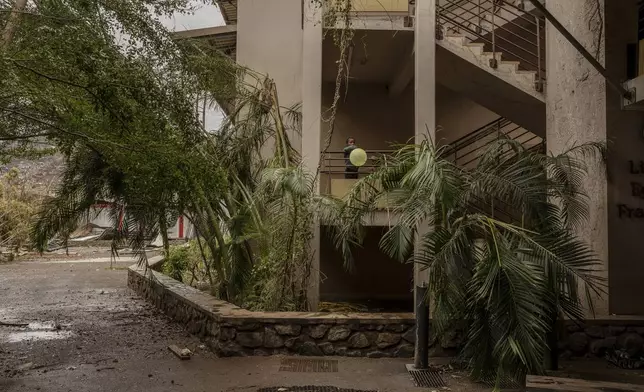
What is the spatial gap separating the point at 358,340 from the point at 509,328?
2.76 m

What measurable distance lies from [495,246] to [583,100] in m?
3.31

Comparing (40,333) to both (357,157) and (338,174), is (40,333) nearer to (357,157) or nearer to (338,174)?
(357,157)

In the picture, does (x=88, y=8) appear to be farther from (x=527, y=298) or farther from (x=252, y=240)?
(x=527, y=298)

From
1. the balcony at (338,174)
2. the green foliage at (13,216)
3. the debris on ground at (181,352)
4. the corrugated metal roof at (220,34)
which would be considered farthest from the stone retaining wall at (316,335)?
the green foliage at (13,216)

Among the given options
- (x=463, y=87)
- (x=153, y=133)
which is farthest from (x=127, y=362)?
(x=463, y=87)

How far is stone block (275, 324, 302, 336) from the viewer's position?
773cm

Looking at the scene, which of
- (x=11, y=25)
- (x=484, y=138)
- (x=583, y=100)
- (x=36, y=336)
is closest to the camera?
(x=11, y=25)

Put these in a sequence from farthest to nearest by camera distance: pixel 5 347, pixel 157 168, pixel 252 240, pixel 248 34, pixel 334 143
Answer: pixel 334 143 < pixel 248 34 < pixel 252 240 < pixel 5 347 < pixel 157 168

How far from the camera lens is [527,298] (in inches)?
209

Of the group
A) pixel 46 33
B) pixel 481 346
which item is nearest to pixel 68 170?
pixel 46 33

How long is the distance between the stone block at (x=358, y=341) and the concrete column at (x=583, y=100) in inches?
117

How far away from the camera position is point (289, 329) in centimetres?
773

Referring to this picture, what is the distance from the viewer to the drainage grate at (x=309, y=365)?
277 inches

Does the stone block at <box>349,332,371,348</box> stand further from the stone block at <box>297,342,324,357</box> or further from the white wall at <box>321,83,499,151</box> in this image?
the white wall at <box>321,83,499,151</box>
